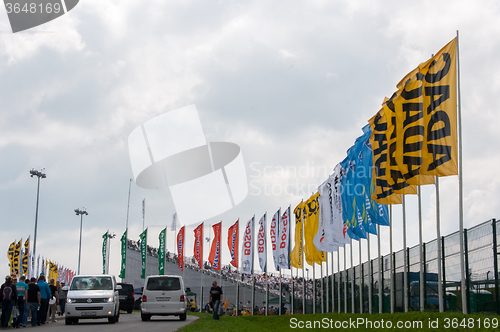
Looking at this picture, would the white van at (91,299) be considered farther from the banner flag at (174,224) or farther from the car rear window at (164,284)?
the banner flag at (174,224)

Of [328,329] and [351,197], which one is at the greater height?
[351,197]

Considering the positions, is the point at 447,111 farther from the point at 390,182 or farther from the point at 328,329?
the point at 328,329

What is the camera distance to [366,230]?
22.7 meters

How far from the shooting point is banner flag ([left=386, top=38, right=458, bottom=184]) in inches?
555

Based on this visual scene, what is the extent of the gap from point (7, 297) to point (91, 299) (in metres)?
3.87

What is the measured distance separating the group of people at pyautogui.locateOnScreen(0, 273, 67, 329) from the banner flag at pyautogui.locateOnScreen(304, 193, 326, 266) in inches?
573

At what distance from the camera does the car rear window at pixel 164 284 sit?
22625mm

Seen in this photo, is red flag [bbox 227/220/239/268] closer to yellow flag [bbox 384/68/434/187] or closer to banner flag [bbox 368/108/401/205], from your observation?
banner flag [bbox 368/108/401/205]

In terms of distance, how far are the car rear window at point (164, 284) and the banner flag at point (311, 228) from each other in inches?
403

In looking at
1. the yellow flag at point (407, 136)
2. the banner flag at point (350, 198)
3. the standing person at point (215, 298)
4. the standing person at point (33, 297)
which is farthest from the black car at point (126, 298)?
the yellow flag at point (407, 136)

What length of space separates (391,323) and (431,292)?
6.26 meters

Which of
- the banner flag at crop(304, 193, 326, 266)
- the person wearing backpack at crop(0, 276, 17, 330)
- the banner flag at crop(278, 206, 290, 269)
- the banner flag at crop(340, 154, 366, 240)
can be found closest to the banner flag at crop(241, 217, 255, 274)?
the banner flag at crop(278, 206, 290, 269)

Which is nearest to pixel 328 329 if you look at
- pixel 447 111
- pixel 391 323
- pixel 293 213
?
pixel 391 323

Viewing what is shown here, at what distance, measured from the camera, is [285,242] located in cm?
3541
